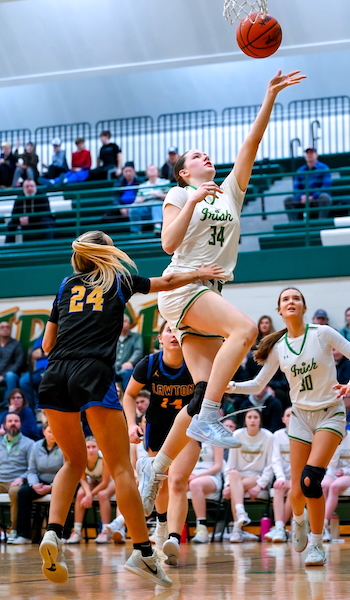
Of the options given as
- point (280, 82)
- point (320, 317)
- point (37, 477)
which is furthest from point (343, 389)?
point (320, 317)

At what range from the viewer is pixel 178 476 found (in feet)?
19.7

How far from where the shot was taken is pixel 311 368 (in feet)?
21.0

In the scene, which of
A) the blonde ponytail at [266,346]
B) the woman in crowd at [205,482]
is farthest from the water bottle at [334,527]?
the blonde ponytail at [266,346]

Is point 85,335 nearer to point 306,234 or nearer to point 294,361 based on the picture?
point 294,361

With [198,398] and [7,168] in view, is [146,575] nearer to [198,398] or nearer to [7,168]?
[198,398]

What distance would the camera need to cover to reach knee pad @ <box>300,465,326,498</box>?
591 centimetres

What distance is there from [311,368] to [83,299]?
2329 millimetres

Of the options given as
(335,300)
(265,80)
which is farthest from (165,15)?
(335,300)

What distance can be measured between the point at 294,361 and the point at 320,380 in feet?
0.84

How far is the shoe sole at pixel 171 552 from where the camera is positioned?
576 centimetres

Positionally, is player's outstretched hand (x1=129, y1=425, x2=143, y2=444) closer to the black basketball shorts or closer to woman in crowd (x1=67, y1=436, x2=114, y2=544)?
the black basketball shorts

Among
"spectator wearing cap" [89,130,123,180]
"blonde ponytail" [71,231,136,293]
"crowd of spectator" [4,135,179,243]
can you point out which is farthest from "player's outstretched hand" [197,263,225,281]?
"spectator wearing cap" [89,130,123,180]

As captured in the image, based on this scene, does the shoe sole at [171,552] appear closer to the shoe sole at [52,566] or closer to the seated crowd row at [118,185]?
the shoe sole at [52,566]

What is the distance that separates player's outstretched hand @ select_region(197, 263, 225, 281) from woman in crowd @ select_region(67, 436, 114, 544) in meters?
5.39
